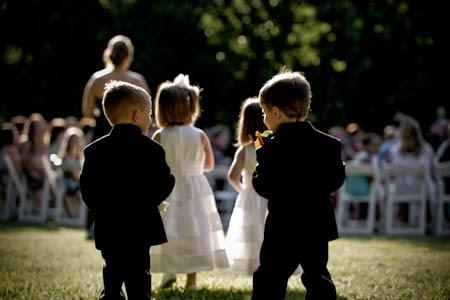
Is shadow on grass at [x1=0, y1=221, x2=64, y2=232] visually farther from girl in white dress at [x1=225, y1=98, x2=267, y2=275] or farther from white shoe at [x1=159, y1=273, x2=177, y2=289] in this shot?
girl in white dress at [x1=225, y1=98, x2=267, y2=275]

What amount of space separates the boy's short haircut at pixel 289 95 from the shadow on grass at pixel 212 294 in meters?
1.99

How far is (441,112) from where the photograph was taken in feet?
59.2

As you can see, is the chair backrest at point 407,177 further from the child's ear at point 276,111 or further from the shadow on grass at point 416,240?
the child's ear at point 276,111

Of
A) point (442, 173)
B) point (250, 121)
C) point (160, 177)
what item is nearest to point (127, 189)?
point (160, 177)

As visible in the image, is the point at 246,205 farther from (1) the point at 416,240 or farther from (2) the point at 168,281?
(1) the point at 416,240

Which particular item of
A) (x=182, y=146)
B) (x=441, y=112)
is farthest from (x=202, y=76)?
(x=182, y=146)

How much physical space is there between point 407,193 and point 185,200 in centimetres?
738

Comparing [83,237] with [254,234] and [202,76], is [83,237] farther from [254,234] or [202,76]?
[202,76]

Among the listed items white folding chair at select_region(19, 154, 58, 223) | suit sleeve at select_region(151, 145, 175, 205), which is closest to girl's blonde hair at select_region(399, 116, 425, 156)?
white folding chair at select_region(19, 154, 58, 223)

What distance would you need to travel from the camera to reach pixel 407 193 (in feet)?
43.1

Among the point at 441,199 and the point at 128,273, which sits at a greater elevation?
the point at 441,199

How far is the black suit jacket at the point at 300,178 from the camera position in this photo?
457 centimetres

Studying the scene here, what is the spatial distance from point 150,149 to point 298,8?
67.7ft

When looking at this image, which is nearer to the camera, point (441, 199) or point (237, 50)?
point (441, 199)
